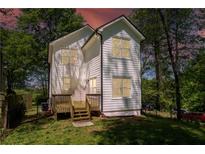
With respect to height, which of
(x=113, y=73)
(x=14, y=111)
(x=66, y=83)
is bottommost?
(x=14, y=111)

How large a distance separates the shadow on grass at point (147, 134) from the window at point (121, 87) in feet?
4.99

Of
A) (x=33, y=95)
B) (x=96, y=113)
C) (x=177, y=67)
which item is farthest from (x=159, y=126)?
(x=33, y=95)

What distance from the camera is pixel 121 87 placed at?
34.8 feet

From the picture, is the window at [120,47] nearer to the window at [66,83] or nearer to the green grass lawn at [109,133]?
the green grass lawn at [109,133]

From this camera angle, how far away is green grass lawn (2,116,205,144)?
7.25 m

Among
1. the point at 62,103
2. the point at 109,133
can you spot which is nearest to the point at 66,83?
the point at 62,103

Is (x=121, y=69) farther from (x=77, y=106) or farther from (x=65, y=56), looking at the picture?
(x=65, y=56)

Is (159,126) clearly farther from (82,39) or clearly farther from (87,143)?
(82,39)

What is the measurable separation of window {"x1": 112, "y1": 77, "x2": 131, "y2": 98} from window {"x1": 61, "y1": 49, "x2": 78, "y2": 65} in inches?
123

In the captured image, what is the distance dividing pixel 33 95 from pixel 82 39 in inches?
223

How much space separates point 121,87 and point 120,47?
1.66 m

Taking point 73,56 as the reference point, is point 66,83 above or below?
below

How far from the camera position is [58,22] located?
558 inches

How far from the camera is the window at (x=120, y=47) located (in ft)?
34.4
